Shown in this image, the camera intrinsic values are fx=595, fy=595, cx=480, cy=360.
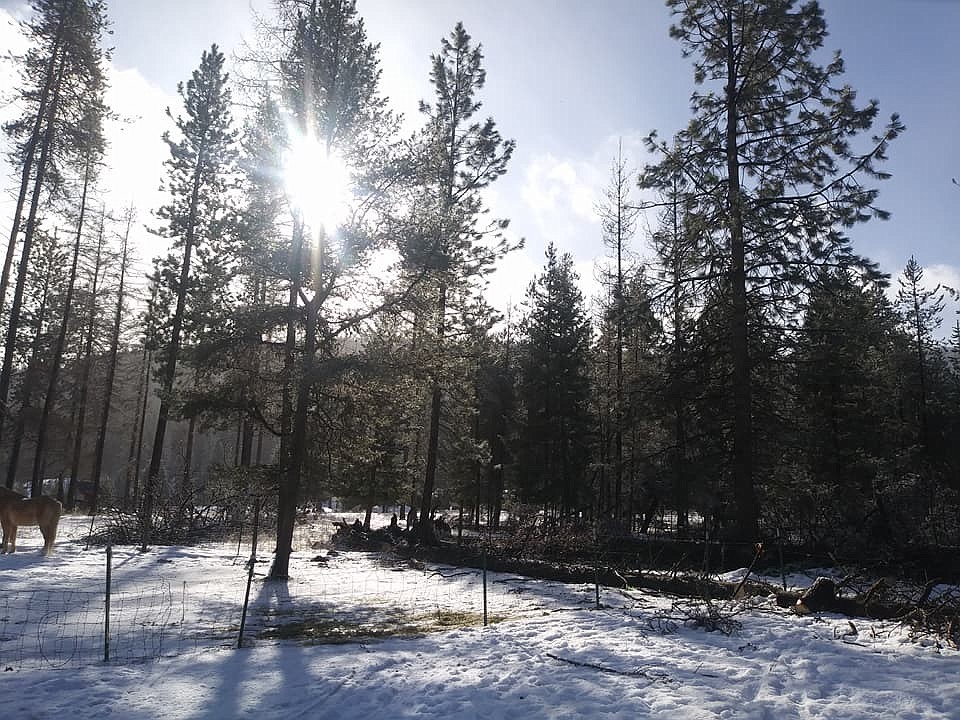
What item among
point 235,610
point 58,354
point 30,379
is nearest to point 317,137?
point 235,610

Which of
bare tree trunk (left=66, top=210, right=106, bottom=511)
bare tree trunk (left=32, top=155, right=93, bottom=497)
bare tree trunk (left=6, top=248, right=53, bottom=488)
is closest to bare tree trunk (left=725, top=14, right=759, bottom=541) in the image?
bare tree trunk (left=32, top=155, right=93, bottom=497)

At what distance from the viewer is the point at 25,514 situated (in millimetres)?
13609

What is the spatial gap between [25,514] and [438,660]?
12.1 metres

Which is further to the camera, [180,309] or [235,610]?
[180,309]

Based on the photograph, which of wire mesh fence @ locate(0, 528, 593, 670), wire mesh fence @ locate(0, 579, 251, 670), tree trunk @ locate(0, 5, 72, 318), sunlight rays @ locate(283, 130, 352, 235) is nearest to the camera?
wire mesh fence @ locate(0, 579, 251, 670)

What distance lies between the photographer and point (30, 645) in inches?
266

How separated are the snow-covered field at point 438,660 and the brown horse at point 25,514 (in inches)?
117

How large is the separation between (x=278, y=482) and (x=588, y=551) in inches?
331

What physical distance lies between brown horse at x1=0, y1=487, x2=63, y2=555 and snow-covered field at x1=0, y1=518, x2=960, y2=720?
2980 mm

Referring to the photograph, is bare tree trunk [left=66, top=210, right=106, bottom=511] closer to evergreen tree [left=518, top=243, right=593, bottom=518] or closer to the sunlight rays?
the sunlight rays

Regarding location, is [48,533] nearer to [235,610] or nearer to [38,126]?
[235,610]

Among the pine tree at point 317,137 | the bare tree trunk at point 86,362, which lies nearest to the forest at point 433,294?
the pine tree at point 317,137

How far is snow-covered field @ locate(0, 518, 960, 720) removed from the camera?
5.22 m

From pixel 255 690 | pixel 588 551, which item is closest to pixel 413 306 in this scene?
pixel 588 551
